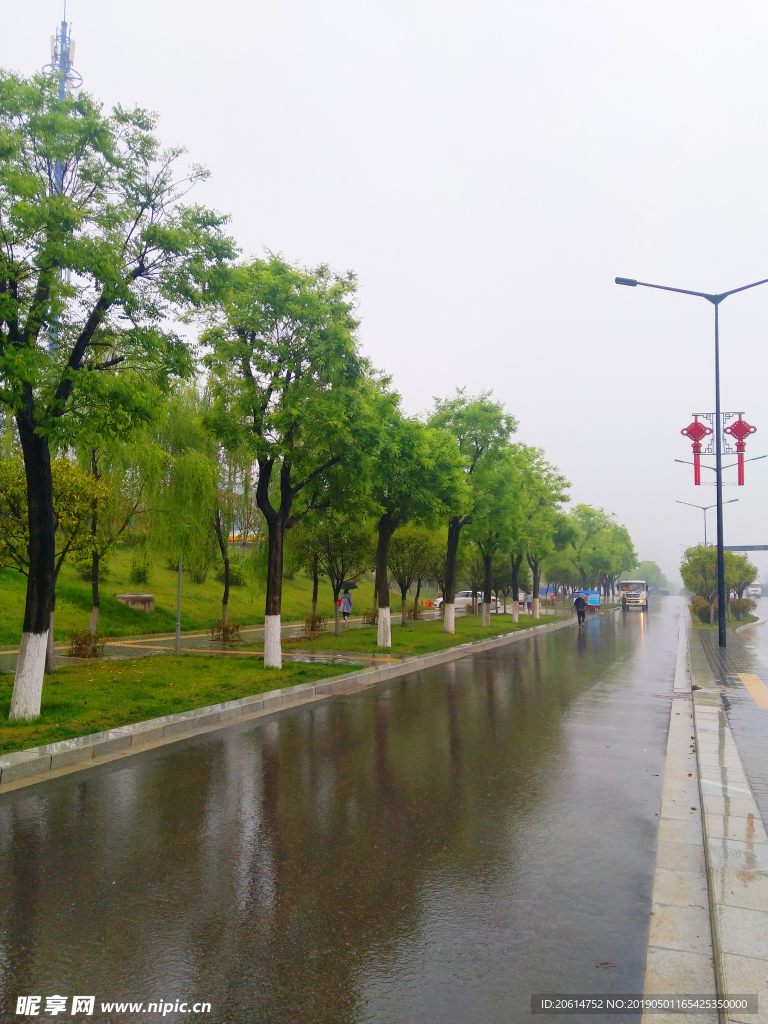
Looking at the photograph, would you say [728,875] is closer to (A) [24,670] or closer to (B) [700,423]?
(A) [24,670]

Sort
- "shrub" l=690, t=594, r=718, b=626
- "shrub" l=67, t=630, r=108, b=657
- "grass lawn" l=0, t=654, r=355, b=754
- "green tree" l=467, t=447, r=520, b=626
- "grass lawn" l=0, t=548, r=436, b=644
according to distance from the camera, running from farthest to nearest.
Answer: "shrub" l=690, t=594, r=718, b=626 → "green tree" l=467, t=447, r=520, b=626 → "grass lawn" l=0, t=548, r=436, b=644 → "shrub" l=67, t=630, r=108, b=657 → "grass lawn" l=0, t=654, r=355, b=754

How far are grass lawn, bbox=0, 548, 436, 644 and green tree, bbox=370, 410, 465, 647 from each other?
23.3ft

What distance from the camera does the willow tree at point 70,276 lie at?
32.6ft

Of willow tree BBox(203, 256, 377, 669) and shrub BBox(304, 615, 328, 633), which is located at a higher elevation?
willow tree BBox(203, 256, 377, 669)

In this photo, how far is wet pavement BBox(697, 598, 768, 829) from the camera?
7566 millimetres

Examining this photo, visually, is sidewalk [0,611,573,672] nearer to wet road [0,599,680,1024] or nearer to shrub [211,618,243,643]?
shrub [211,618,243,643]

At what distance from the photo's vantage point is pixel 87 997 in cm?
352

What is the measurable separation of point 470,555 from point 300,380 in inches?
1004

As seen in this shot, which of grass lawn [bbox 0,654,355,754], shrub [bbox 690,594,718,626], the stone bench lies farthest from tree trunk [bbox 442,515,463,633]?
shrub [bbox 690,594,718,626]

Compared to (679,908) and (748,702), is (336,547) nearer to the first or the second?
(748,702)

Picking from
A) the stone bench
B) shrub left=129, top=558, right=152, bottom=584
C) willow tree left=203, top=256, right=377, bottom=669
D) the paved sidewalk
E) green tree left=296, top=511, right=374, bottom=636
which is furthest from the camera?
shrub left=129, top=558, right=152, bottom=584

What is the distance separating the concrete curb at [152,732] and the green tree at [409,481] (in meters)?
6.02

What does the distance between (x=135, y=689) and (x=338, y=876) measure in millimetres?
8656

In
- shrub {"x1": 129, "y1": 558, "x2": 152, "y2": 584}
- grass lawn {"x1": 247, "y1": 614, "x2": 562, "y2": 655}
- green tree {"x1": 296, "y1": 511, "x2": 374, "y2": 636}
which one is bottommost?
grass lawn {"x1": 247, "y1": 614, "x2": 562, "y2": 655}
